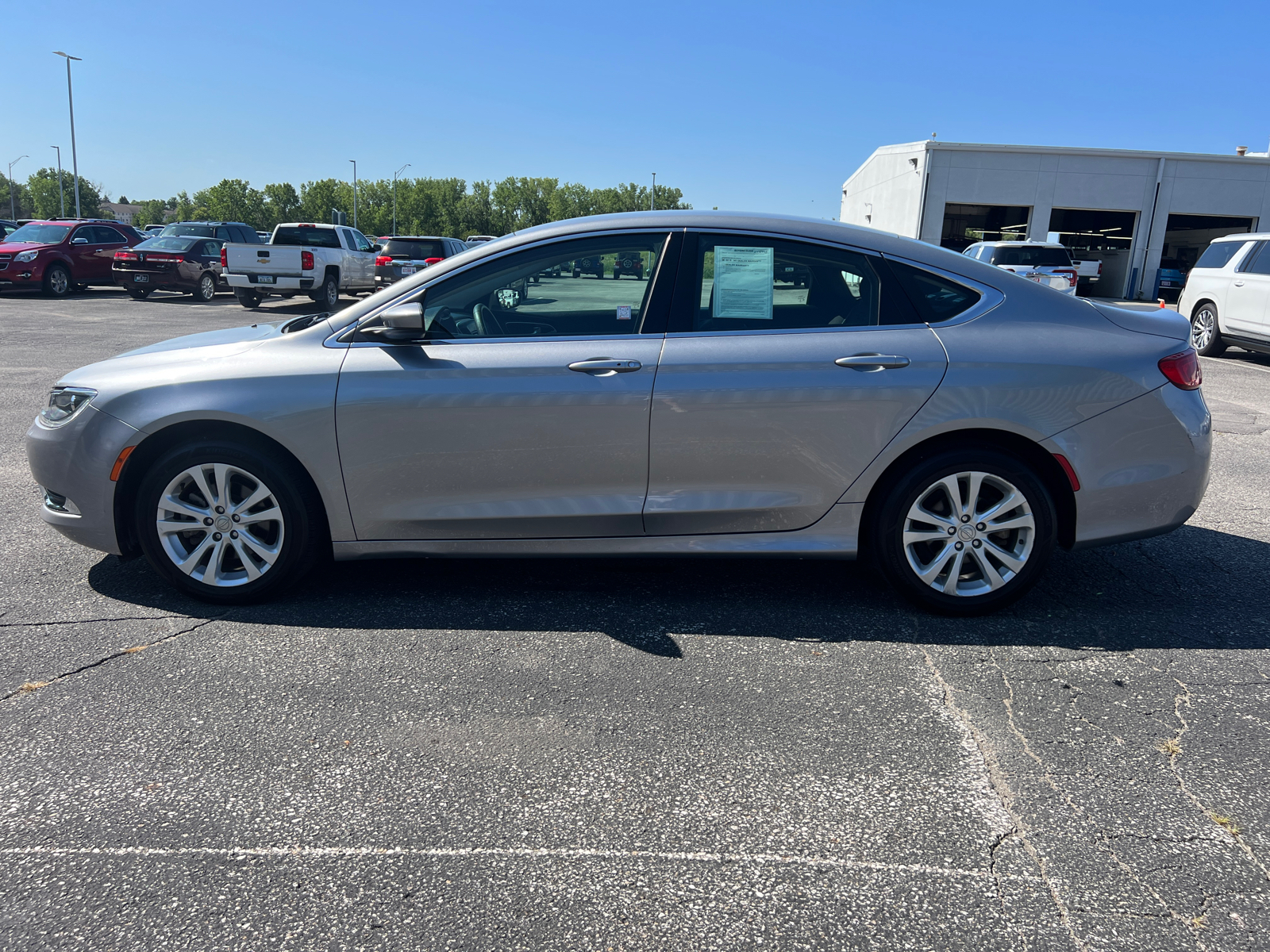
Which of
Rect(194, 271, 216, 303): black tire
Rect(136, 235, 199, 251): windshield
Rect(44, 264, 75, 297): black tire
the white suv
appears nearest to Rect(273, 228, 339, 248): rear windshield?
Rect(194, 271, 216, 303): black tire

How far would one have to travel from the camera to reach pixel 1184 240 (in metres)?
44.4

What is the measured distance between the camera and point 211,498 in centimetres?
407

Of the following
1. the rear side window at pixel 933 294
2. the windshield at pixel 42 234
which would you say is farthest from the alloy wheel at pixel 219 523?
the windshield at pixel 42 234

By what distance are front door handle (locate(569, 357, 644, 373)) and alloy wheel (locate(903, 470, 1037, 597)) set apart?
1.33 meters

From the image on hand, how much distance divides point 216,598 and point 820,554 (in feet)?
8.71

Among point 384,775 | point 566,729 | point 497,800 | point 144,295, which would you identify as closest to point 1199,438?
point 566,729

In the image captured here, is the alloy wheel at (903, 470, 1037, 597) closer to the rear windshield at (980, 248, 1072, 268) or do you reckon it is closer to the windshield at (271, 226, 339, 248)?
the windshield at (271, 226, 339, 248)

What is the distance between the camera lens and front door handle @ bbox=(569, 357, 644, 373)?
153 inches

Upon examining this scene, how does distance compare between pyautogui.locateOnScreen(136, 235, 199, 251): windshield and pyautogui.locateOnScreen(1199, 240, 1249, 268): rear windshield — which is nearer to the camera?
pyautogui.locateOnScreen(1199, 240, 1249, 268): rear windshield

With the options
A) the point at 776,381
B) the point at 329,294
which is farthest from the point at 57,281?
the point at 776,381

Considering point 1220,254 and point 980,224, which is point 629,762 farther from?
point 980,224

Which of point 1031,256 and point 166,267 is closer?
point 166,267

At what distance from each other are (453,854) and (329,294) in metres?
20.0

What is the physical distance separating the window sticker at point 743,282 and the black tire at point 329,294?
17999 mm
